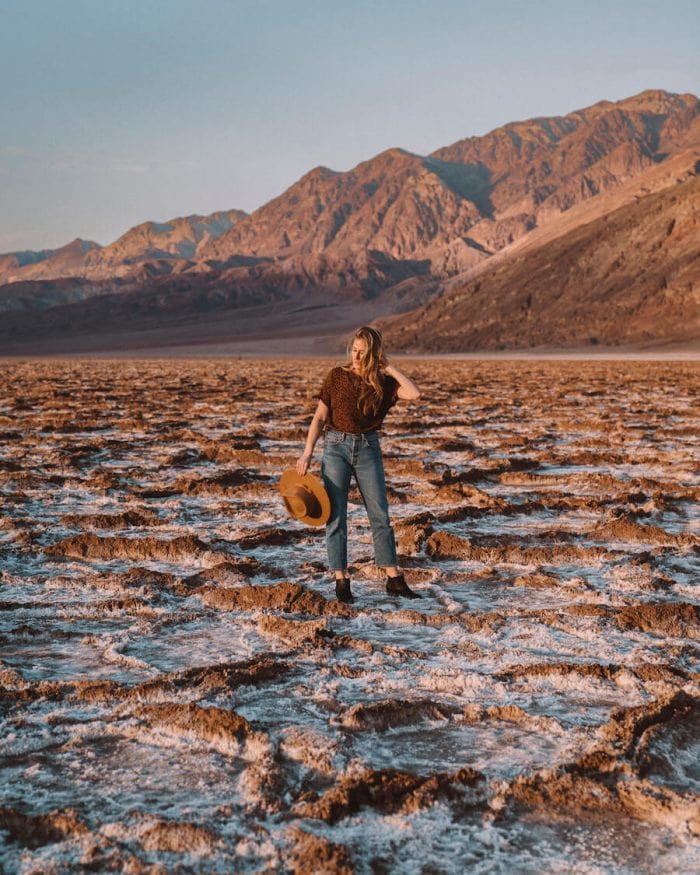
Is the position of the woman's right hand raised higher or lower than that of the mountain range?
lower

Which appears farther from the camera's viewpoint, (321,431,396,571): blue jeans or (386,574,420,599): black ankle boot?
(386,574,420,599): black ankle boot

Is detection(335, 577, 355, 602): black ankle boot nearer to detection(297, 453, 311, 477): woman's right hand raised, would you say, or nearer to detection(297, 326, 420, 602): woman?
detection(297, 326, 420, 602): woman

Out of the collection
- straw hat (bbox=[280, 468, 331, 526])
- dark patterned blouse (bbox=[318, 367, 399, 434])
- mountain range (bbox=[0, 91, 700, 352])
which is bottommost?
straw hat (bbox=[280, 468, 331, 526])

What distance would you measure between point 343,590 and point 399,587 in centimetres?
37

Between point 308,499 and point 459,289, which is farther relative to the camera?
point 459,289

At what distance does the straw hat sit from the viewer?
212 inches

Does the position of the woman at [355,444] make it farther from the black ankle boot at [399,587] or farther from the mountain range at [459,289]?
the mountain range at [459,289]

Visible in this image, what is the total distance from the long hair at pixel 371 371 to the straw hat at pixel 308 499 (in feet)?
1.74

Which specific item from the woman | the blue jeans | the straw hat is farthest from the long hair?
the straw hat

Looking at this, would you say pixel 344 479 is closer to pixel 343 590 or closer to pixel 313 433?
pixel 313 433

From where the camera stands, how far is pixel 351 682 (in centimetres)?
423

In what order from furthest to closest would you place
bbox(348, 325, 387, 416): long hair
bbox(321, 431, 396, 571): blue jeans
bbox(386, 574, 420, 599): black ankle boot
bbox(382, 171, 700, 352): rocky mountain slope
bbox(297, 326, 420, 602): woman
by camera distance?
bbox(382, 171, 700, 352): rocky mountain slope → bbox(386, 574, 420, 599): black ankle boot → bbox(321, 431, 396, 571): blue jeans → bbox(297, 326, 420, 602): woman → bbox(348, 325, 387, 416): long hair

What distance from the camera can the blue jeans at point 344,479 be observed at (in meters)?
5.45

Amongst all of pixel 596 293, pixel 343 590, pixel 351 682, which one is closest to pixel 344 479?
pixel 343 590
